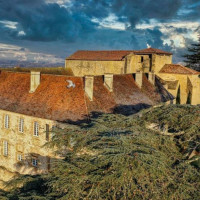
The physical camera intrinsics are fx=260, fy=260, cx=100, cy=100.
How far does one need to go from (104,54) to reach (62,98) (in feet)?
94.9

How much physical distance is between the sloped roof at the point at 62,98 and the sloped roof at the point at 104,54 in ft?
63.3

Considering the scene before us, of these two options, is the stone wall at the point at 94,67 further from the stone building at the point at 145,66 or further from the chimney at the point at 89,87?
the chimney at the point at 89,87

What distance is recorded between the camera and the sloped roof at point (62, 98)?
19.6m

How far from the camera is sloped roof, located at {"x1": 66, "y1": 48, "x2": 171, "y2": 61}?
45.1 m

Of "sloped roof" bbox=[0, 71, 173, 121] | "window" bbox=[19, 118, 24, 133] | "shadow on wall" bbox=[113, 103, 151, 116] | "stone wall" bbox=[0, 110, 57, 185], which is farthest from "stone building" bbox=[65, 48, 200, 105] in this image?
"stone wall" bbox=[0, 110, 57, 185]

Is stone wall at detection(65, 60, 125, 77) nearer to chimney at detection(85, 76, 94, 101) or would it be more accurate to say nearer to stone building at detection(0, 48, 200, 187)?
stone building at detection(0, 48, 200, 187)

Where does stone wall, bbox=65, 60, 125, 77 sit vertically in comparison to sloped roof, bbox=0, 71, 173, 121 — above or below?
above

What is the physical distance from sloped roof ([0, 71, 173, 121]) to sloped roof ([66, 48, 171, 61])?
19293 mm

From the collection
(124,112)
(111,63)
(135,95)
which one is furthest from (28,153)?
(111,63)

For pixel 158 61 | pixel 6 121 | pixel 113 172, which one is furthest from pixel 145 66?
pixel 113 172

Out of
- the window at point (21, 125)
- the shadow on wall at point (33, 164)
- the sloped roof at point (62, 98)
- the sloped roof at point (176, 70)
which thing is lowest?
the shadow on wall at point (33, 164)

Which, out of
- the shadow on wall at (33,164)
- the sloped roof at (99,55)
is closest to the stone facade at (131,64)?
the sloped roof at (99,55)

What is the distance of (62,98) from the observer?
20453 mm

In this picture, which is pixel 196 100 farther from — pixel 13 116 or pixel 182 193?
pixel 182 193
